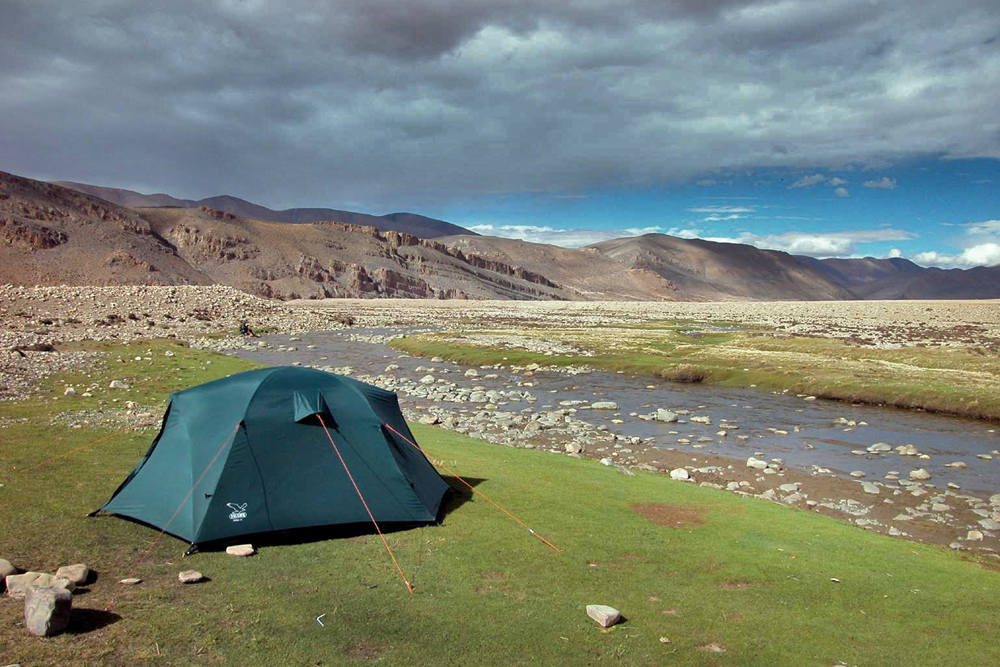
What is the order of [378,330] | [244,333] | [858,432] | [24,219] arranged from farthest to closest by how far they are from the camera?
[24,219]
[378,330]
[244,333]
[858,432]

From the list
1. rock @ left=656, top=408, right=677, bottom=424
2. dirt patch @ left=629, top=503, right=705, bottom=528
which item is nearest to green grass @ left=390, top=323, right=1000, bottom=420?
rock @ left=656, top=408, right=677, bottom=424

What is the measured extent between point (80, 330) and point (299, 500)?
142 ft

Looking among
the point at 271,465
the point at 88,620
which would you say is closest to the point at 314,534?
the point at 271,465

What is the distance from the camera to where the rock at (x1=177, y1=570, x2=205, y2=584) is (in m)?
7.77

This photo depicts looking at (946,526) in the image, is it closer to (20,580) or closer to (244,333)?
(20,580)

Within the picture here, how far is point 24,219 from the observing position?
5172 inches

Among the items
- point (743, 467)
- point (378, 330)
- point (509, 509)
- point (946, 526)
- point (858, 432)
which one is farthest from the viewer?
point (378, 330)

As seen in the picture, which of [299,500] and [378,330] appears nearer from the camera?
[299,500]

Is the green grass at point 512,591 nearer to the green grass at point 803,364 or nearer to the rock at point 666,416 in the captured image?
the rock at point 666,416

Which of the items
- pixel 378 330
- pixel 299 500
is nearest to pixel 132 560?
pixel 299 500

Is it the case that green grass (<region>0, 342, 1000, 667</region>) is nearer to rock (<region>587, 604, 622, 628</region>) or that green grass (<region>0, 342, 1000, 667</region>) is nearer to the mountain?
rock (<region>587, 604, 622, 628</region>)

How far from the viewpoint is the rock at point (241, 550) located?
28.8 ft

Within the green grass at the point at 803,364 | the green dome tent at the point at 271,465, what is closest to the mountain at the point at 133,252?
the green grass at the point at 803,364

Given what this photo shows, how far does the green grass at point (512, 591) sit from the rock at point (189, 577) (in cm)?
12
